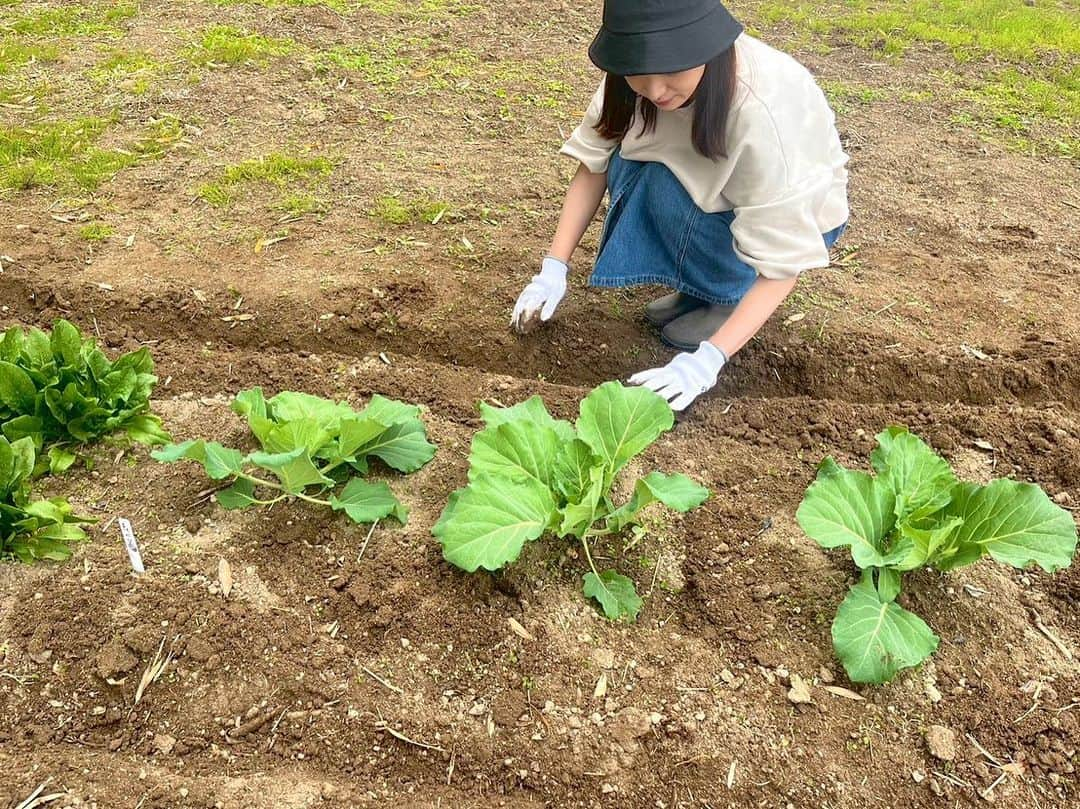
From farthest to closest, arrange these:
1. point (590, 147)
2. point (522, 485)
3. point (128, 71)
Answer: point (128, 71) → point (590, 147) → point (522, 485)

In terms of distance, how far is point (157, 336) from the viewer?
122 inches

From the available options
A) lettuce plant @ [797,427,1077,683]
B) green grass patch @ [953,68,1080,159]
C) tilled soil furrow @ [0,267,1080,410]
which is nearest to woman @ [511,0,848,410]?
tilled soil furrow @ [0,267,1080,410]

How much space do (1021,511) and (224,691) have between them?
2002mm

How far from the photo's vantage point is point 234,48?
204 inches

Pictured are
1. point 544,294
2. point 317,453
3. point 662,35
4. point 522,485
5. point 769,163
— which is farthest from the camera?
point 544,294

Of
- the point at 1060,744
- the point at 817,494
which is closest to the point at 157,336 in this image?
the point at 817,494

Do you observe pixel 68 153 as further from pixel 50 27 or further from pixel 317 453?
pixel 317 453

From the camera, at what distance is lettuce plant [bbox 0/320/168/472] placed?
2344 mm

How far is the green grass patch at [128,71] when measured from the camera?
4770 millimetres

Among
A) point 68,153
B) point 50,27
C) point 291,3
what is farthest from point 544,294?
point 50,27

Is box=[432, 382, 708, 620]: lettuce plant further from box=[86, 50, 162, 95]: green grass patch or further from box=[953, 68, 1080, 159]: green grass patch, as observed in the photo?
box=[86, 50, 162, 95]: green grass patch

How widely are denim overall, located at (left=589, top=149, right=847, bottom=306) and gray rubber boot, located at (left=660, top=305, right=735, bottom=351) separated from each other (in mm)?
50

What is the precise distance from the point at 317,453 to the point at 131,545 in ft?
1.76

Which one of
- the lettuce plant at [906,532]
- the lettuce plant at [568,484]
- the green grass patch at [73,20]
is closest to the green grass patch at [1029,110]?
the lettuce plant at [906,532]
